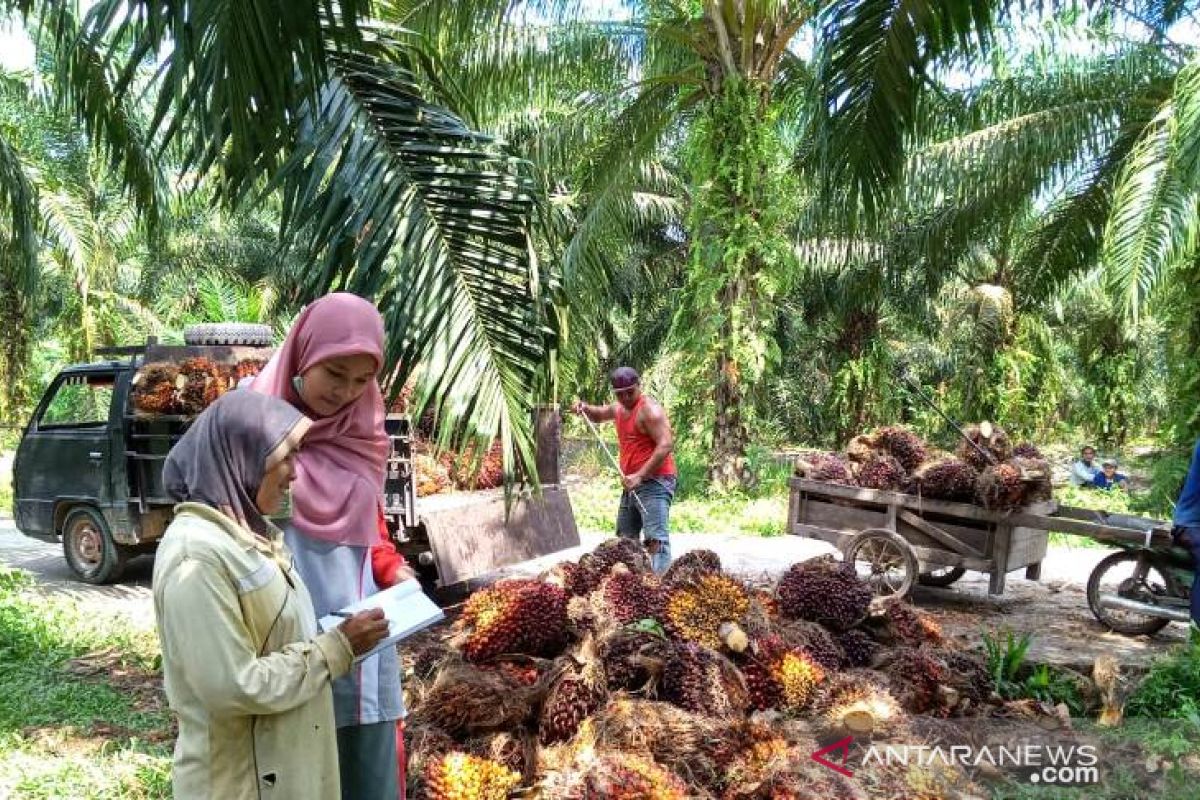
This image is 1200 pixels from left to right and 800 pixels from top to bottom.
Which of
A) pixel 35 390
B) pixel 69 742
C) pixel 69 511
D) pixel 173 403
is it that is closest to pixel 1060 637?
pixel 69 742

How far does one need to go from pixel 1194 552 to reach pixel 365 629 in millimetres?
5477

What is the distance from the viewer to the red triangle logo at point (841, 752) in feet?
11.6

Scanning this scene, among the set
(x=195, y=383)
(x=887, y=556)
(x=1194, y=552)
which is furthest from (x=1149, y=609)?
(x=195, y=383)

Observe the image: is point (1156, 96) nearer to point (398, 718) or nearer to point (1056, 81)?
point (1056, 81)

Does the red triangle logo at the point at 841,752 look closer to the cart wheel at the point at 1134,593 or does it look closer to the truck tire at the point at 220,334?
the cart wheel at the point at 1134,593

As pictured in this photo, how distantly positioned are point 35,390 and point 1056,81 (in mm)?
20234

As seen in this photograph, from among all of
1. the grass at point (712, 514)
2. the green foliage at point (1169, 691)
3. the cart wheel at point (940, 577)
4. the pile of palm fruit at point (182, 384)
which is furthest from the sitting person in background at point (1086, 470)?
the pile of palm fruit at point (182, 384)

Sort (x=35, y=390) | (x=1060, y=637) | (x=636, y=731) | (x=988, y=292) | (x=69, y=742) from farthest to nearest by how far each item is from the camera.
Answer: (x=35, y=390) < (x=988, y=292) < (x=1060, y=637) < (x=69, y=742) < (x=636, y=731)

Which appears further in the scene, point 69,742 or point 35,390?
point 35,390

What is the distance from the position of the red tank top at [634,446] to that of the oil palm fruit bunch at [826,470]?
4.47 feet

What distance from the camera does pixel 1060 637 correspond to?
268 inches

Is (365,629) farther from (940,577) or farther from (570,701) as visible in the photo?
(940,577)

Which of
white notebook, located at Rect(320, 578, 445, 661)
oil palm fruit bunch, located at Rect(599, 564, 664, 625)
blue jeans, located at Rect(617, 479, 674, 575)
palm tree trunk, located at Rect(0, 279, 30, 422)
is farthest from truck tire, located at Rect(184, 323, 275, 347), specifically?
palm tree trunk, located at Rect(0, 279, 30, 422)

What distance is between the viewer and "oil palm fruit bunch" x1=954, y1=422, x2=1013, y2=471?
7363 mm
